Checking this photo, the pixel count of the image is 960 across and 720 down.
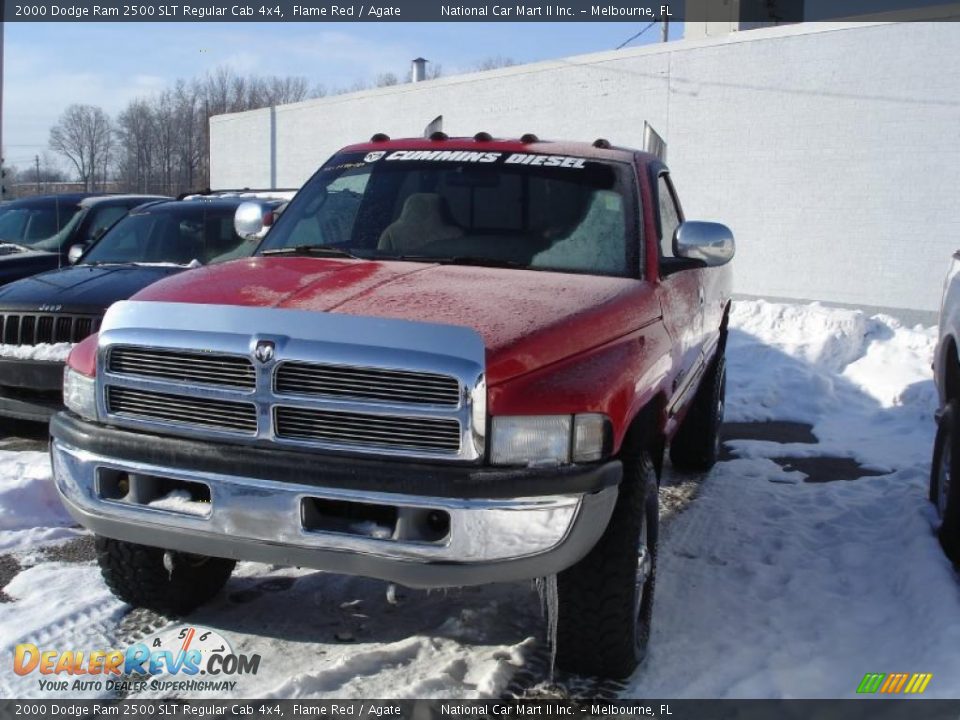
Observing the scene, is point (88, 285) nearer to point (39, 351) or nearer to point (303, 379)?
point (39, 351)

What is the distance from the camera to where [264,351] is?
2881 mm

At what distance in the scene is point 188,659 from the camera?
346cm

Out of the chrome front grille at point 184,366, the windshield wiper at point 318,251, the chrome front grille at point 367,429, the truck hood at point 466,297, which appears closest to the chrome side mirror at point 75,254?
the windshield wiper at point 318,251

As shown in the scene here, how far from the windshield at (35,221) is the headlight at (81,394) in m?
6.95

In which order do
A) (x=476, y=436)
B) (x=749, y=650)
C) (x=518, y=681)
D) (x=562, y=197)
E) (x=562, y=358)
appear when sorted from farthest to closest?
(x=562, y=197)
(x=749, y=650)
(x=518, y=681)
(x=562, y=358)
(x=476, y=436)

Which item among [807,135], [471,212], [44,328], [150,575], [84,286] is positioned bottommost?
[150,575]

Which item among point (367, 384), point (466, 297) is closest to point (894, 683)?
point (466, 297)

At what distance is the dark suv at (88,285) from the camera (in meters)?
5.81

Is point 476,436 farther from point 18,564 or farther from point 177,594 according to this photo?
point 18,564

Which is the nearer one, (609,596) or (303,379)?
(303,379)

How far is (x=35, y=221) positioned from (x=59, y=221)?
30cm

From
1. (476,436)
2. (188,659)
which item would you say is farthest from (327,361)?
(188,659)

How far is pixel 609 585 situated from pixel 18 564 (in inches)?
115

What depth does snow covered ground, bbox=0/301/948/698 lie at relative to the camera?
337 centimetres
